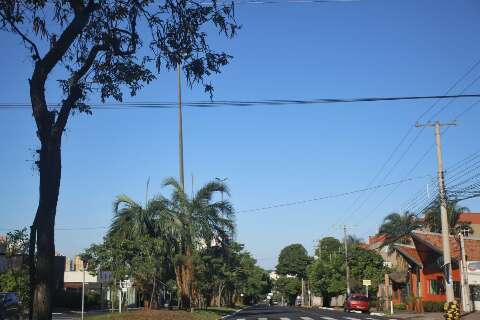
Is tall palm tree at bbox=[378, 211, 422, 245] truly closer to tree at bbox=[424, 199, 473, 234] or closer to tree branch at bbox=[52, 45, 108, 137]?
tree at bbox=[424, 199, 473, 234]

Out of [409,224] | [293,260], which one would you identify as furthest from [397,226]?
[293,260]

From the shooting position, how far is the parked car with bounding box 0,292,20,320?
797 inches

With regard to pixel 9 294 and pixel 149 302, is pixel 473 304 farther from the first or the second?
pixel 9 294

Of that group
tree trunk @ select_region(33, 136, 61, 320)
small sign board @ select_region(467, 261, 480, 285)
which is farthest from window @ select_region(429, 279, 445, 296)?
tree trunk @ select_region(33, 136, 61, 320)

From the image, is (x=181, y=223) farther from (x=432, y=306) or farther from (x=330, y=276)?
(x=330, y=276)

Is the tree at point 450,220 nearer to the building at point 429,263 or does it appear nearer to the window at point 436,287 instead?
the building at point 429,263

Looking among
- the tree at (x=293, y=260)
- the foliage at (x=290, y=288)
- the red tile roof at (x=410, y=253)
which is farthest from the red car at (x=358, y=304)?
the tree at (x=293, y=260)

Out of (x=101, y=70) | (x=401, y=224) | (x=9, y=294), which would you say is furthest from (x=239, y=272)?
(x=101, y=70)

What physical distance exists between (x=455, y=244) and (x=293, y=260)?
8824 centimetres

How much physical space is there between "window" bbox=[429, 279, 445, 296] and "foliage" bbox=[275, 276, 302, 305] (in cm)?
7653

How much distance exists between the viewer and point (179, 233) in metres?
30.2

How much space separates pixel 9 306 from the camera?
21062mm

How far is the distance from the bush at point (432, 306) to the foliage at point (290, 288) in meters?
82.0

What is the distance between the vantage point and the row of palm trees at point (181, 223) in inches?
1163
